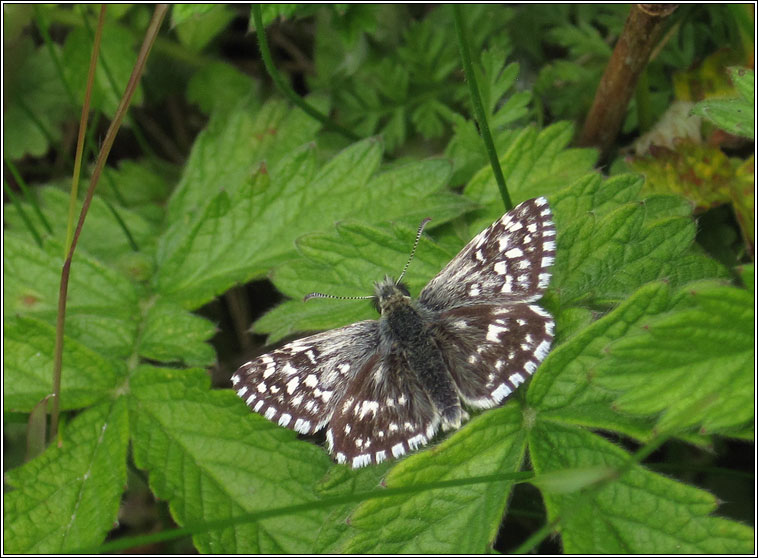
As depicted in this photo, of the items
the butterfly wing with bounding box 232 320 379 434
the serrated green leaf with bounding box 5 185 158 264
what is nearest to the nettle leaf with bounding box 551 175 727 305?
the butterfly wing with bounding box 232 320 379 434

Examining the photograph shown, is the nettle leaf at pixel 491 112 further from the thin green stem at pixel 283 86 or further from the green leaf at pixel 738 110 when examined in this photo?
the green leaf at pixel 738 110

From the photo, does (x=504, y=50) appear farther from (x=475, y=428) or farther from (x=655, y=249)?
(x=475, y=428)

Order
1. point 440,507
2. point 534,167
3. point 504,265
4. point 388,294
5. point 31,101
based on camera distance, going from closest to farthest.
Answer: point 440,507
point 504,265
point 388,294
point 534,167
point 31,101

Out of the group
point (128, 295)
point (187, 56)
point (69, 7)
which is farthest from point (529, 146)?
point (69, 7)

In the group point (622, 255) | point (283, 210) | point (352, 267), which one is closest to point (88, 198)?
point (283, 210)

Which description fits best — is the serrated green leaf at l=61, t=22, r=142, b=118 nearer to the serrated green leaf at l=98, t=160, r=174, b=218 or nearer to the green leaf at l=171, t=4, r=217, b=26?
the serrated green leaf at l=98, t=160, r=174, b=218

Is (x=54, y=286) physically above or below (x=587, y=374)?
above

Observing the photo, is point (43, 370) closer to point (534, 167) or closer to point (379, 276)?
→ point (379, 276)
